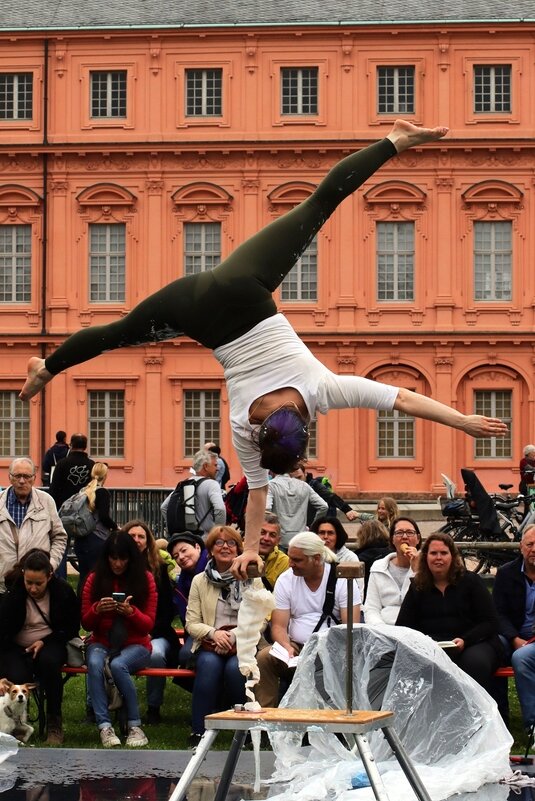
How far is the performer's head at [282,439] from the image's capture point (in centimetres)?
618

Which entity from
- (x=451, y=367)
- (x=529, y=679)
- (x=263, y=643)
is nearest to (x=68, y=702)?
(x=263, y=643)

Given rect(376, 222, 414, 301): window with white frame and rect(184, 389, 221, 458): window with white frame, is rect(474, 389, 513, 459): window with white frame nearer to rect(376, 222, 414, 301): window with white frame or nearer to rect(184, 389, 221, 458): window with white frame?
rect(376, 222, 414, 301): window with white frame

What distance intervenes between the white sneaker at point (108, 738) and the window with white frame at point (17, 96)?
97.0ft

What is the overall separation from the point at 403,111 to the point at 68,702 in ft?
90.5

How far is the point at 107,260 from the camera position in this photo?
124ft

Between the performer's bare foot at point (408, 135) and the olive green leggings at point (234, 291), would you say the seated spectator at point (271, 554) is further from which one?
the performer's bare foot at point (408, 135)

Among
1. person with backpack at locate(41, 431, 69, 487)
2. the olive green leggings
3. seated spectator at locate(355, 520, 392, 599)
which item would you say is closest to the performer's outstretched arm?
the olive green leggings

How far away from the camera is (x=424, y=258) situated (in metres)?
37.2

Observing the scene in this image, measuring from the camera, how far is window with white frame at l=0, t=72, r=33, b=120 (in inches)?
1486

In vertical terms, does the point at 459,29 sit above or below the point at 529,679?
above

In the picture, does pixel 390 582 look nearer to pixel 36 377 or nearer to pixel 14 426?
pixel 36 377

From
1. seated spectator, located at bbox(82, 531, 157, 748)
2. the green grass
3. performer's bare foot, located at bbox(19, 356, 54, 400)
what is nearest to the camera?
performer's bare foot, located at bbox(19, 356, 54, 400)

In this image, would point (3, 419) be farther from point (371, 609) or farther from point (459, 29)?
point (371, 609)

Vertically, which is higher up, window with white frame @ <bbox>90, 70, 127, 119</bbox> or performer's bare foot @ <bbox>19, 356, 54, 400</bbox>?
window with white frame @ <bbox>90, 70, 127, 119</bbox>
